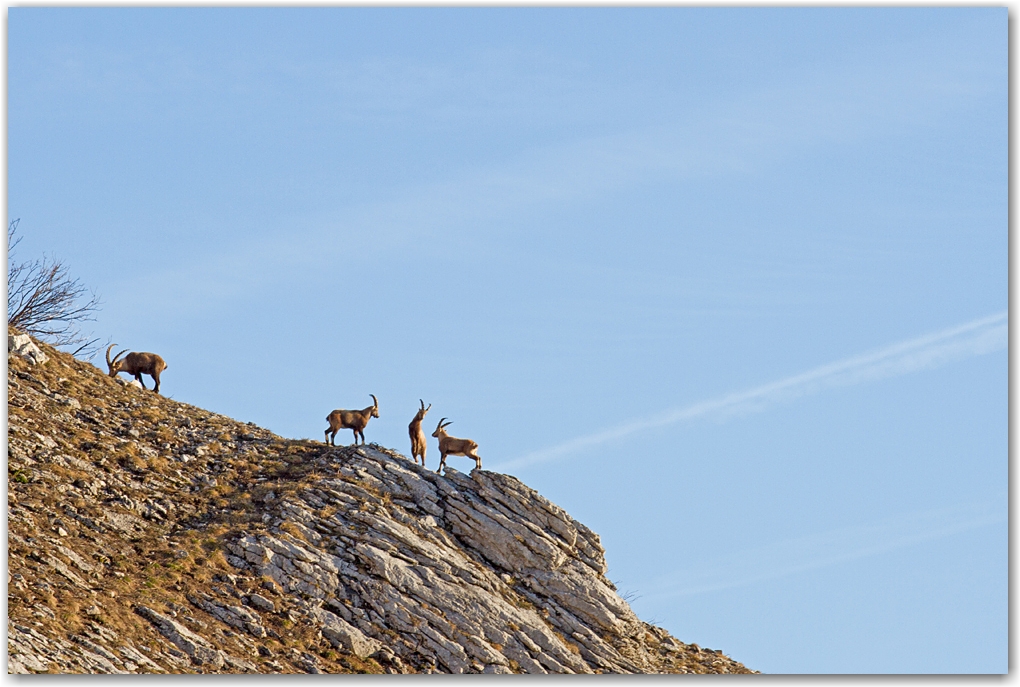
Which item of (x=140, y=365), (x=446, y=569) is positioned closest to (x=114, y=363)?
(x=140, y=365)

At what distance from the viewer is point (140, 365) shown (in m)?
38.1

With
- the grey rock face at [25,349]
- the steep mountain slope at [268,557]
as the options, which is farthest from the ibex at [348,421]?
the grey rock face at [25,349]

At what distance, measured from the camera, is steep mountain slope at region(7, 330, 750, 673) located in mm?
24344

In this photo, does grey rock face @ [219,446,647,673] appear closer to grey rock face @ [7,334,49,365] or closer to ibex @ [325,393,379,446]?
ibex @ [325,393,379,446]

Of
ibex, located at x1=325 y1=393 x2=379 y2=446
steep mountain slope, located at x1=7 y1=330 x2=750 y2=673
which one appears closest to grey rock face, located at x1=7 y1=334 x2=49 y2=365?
steep mountain slope, located at x1=7 y1=330 x2=750 y2=673

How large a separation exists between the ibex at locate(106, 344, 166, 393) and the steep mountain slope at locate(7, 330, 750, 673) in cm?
138

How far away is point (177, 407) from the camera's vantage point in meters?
36.8

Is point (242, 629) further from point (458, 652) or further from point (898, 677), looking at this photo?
point (898, 677)

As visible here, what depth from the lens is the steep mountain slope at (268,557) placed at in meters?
24.3

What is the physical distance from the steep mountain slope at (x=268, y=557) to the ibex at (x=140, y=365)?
1.38 m

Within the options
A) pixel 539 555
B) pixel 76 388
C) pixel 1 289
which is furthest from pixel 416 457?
pixel 1 289

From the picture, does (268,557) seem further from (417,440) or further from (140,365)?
(140,365)

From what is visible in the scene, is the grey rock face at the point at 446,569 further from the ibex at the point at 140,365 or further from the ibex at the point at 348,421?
the ibex at the point at 140,365

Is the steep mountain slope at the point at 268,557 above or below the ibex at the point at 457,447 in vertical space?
below
